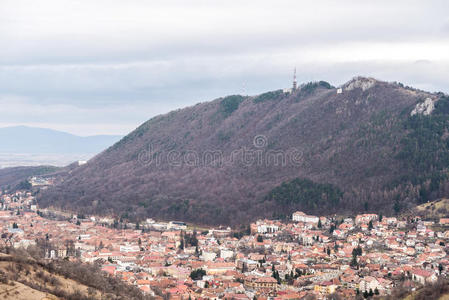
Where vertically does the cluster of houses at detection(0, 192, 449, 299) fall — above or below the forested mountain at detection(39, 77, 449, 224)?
below

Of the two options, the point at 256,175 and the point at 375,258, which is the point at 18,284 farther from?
the point at 256,175

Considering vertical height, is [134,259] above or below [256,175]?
below

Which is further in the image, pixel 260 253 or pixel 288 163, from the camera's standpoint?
pixel 288 163

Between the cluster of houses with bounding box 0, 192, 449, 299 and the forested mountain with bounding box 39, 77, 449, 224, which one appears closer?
the cluster of houses with bounding box 0, 192, 449, 299

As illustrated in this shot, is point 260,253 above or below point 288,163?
below

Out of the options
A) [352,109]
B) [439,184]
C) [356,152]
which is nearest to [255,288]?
[439,184]
